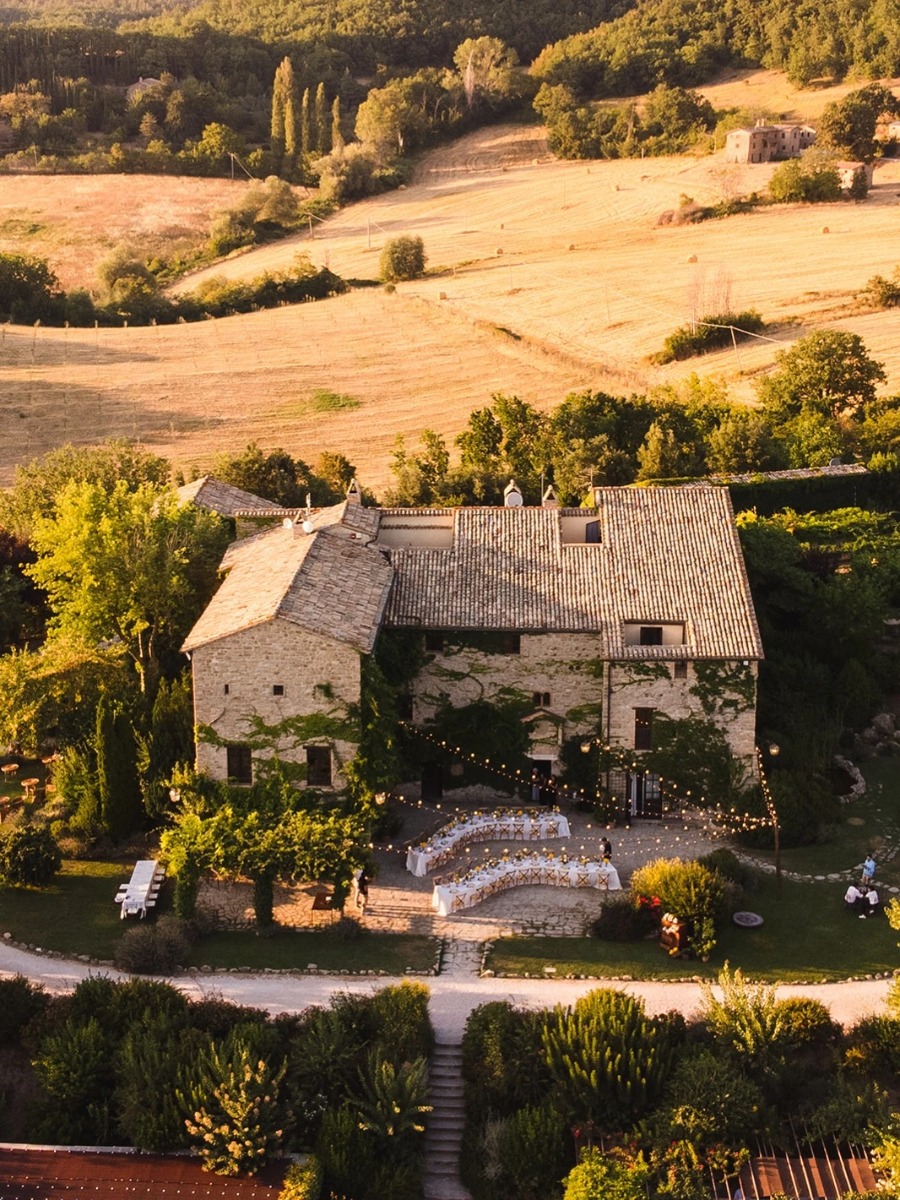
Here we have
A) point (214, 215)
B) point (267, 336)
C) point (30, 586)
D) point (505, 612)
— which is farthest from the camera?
point (214, 215)

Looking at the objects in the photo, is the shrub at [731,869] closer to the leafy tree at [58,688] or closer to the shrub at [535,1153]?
the shrub at [535,1153]

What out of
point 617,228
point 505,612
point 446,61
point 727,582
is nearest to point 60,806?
point 505,612

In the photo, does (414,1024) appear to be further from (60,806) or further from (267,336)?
(267,336)

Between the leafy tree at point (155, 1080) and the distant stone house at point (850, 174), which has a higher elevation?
the distant stone house at point (850, 174)

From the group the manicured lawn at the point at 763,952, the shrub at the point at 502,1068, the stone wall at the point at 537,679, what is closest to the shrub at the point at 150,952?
the manicured lawn at the point at 763,952

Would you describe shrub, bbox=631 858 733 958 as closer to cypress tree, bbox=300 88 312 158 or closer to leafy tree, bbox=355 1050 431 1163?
leafy tree, bbox=355 1050 431 1163

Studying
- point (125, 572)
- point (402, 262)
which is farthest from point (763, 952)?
point (402, 262)
